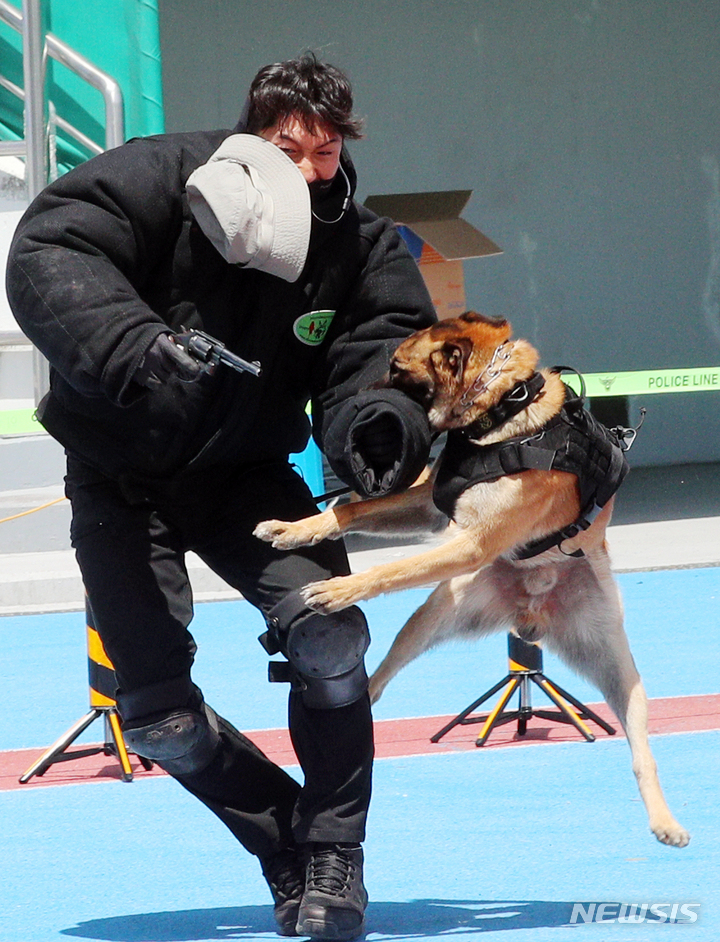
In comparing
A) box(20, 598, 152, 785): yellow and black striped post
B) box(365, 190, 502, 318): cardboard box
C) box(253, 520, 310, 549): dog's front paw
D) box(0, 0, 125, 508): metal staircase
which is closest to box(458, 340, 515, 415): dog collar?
box(253, 520, 310, 549): dog's front paw

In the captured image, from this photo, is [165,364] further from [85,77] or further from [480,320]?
[85,77]

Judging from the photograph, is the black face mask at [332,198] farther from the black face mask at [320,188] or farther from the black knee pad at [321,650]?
the black knee pad at [321,650]

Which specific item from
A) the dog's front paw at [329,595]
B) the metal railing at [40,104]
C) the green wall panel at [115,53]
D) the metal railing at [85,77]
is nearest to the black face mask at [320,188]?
the dog's front paw at [329,595]

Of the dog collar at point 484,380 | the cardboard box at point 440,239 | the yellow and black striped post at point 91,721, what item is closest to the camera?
the dog collar at point 484,380

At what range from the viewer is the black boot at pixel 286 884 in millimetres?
2748

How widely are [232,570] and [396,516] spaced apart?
0.52 metres

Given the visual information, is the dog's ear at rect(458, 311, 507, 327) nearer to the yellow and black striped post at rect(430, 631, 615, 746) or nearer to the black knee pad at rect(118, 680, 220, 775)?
the black knee pad at rect(118, 680, 220, 775)

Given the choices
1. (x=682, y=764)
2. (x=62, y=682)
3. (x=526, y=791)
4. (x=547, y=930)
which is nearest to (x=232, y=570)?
(x=547, y=930)

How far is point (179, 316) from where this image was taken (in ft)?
8.99

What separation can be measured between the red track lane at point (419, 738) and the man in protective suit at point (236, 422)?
1.54 metres

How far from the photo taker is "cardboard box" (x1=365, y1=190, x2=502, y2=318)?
8.37 meters

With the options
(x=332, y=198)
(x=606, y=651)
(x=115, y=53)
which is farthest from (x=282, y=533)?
(x=115, y=53)

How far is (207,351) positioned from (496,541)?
36.0 inches

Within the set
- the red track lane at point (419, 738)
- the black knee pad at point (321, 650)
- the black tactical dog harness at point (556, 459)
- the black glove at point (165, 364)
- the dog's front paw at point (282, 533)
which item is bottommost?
the red track lane at point (419, 738)
